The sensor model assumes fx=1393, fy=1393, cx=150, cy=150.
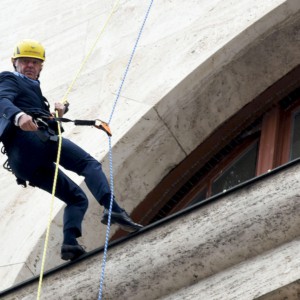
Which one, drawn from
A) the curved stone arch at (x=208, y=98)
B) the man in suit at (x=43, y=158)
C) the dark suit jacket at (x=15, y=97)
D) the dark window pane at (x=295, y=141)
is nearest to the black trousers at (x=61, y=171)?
the man in suit at (x=43, y=158)

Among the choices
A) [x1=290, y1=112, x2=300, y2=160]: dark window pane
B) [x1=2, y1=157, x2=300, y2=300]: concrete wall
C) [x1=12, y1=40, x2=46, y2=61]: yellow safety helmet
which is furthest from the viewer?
[x1=290, y1=112, x2=300, y2=160]: dark window pane

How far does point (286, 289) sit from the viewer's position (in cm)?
743

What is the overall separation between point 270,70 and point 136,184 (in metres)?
1.30

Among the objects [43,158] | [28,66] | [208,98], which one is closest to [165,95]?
[208,98]

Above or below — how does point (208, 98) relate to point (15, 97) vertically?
above

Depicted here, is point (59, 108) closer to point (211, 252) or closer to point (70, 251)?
point (70, 251)

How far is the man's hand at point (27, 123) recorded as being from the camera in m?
8.54

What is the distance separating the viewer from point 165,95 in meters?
9.96

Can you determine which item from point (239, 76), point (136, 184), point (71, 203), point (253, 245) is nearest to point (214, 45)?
point (239, 76)

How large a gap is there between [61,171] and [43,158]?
0.84 feet

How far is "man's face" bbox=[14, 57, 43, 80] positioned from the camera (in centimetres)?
940

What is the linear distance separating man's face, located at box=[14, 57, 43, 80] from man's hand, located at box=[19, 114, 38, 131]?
0.86m

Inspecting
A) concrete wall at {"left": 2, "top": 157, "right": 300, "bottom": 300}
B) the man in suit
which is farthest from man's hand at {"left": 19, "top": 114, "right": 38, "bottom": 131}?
concrete wall at {"left": 2, "top": 157, "right": 300, "bottom": 300}

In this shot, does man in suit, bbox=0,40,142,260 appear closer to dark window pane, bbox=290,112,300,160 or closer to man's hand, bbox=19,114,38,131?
man's hand, bbox=19,114,38,131
